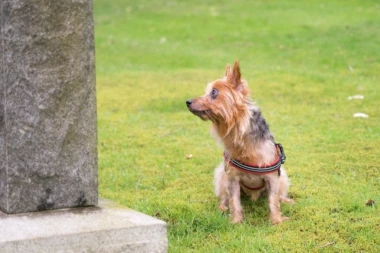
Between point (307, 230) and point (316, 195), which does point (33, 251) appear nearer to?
point (307, 230)

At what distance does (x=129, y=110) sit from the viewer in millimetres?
11258

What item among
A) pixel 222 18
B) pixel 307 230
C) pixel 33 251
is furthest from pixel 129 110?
pixel 222 18

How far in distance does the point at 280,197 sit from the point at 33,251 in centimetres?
264

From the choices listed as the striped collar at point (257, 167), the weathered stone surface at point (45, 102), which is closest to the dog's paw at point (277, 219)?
the striped collar at point (257, 167)

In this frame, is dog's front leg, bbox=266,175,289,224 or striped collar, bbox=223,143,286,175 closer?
dog's front leg, bbox=266,175,289,224

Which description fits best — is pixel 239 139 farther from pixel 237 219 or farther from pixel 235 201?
pixel 237 219

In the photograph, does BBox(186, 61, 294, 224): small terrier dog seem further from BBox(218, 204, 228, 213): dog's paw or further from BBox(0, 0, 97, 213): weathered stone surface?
BBox(0, 0, 97, 213): weathered stone surface

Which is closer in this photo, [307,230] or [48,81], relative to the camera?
[48,81]

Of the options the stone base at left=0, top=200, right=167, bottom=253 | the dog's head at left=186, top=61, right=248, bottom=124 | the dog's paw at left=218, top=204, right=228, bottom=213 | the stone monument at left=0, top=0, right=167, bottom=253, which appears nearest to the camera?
the stone base at left=0, top=200, right=167, bottom=253

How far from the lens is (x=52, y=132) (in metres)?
4.57

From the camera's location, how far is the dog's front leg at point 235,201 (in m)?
5.95

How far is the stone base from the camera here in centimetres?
427

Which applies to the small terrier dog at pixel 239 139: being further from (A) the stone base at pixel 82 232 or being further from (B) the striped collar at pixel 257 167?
(A) the stone base at pixel 82 232

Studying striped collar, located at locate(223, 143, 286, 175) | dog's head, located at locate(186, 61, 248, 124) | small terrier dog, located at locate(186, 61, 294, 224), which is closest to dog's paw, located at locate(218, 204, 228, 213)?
small terrier dog, located at locate(186, 61, 294, 224)
